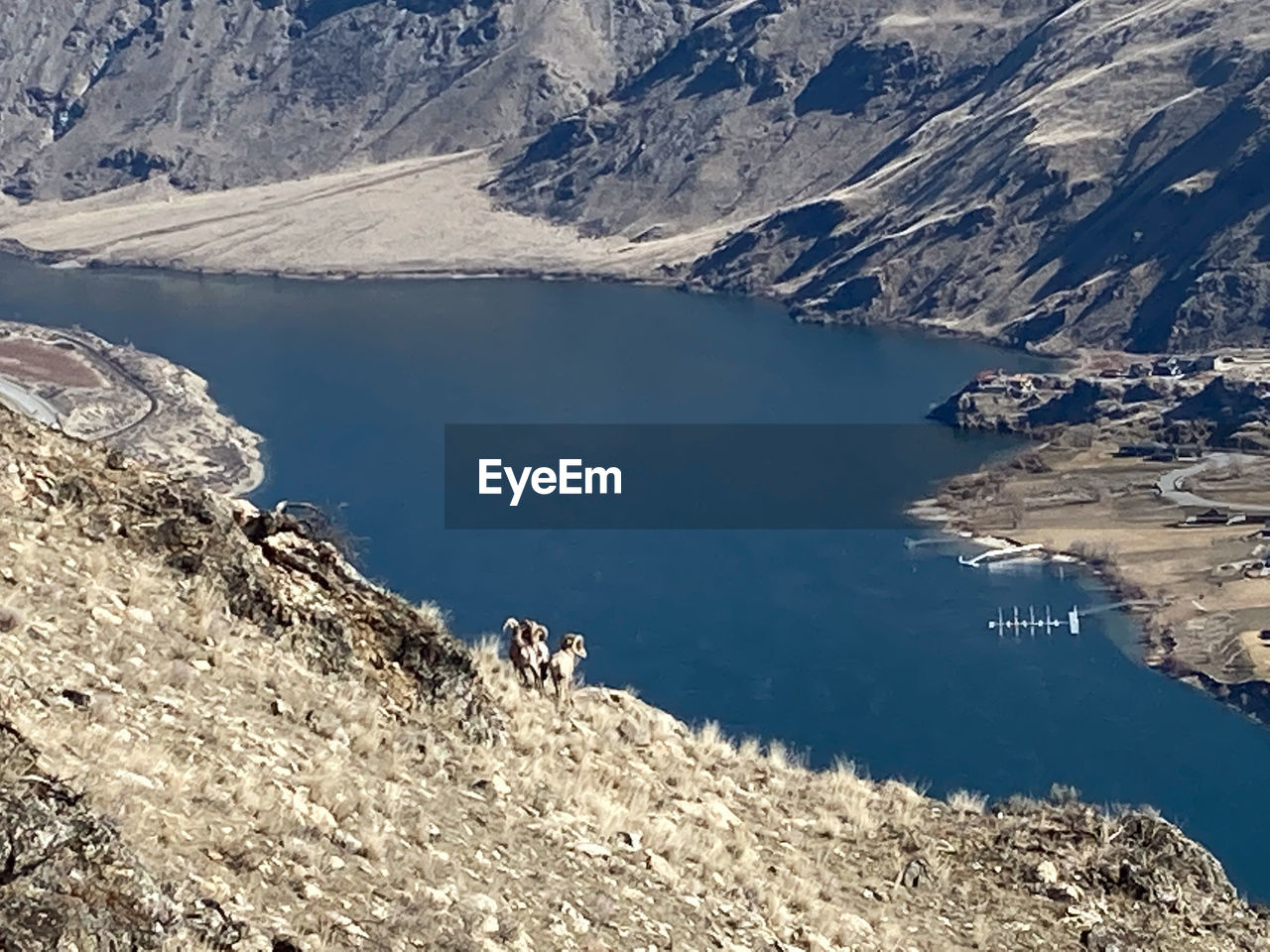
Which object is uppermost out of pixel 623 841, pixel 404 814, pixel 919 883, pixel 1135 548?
pixel 404 814

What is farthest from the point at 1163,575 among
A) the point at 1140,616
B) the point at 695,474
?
the point at 695,474

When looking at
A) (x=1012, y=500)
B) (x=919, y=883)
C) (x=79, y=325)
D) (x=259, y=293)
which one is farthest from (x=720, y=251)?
(x=919, y=883)

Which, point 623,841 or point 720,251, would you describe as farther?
point 720,251

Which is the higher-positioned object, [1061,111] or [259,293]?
[1061,111]

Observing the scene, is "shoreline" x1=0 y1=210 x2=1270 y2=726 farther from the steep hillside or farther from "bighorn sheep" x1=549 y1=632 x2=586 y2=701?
"bighorn sheep" x1=549 y1=632 x2=586 y2=701

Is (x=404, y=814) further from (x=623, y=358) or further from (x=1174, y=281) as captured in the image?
(x=1174, y=281)
